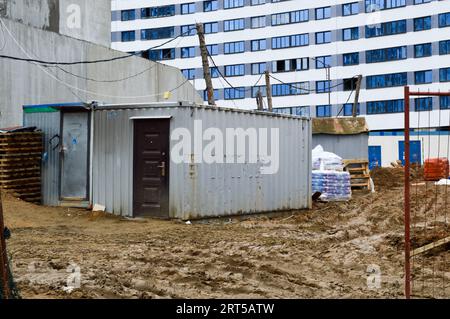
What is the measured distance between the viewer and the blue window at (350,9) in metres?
54.6

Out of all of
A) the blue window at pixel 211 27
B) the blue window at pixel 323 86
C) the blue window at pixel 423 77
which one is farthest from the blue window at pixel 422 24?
the blue window at pixel 211 27

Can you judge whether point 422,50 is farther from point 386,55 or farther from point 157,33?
point 157,33

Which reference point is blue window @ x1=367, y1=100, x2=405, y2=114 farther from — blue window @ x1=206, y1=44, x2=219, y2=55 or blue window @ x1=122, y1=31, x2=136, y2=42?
blue window @ x1=122, y1=31, x2=136, y2=42

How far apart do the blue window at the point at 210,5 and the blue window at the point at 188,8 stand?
143cm

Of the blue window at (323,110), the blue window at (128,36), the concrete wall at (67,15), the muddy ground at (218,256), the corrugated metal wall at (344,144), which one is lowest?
the muddy ground at (218,256)

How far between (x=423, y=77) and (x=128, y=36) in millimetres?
32529

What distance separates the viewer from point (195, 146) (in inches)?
531

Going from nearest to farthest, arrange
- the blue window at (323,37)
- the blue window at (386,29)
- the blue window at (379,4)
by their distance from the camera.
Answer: the blue window at (386,29) < the blue window at (379,4) < the blue window at (323,37)

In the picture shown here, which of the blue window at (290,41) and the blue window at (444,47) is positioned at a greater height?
the blue window at (290,41)

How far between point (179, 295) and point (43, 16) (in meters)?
20.7

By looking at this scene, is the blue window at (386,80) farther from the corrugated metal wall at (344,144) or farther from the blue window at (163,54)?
the corrugated metal wall at (344,144)

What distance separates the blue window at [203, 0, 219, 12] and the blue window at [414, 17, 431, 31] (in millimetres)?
20723

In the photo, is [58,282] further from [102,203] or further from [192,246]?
[102,203]
